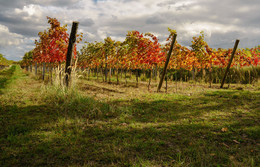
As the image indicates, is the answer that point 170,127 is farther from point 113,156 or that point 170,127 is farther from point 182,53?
point 182,53

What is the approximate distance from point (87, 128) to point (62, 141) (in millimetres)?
807

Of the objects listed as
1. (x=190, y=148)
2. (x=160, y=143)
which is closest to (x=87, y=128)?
(x=160, y=143)

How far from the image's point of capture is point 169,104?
6824 millimetres

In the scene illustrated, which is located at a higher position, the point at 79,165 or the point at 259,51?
the point at 259,51

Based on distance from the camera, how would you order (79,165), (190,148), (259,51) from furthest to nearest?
(259,51) < (190,148) < (79,165)

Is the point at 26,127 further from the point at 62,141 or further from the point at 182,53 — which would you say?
the point at 182,53

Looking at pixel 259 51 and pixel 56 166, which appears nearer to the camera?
pixel 56 166

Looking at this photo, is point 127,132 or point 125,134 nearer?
point 125,134

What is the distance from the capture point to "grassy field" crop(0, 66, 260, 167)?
279 centimetres

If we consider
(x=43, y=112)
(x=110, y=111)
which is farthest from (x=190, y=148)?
(x=43, y=112)

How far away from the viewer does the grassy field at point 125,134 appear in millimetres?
2785

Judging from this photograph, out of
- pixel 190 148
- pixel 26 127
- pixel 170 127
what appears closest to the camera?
pixel 190 148

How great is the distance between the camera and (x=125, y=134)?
12.5 feet

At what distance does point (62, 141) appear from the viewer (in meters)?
3.42
